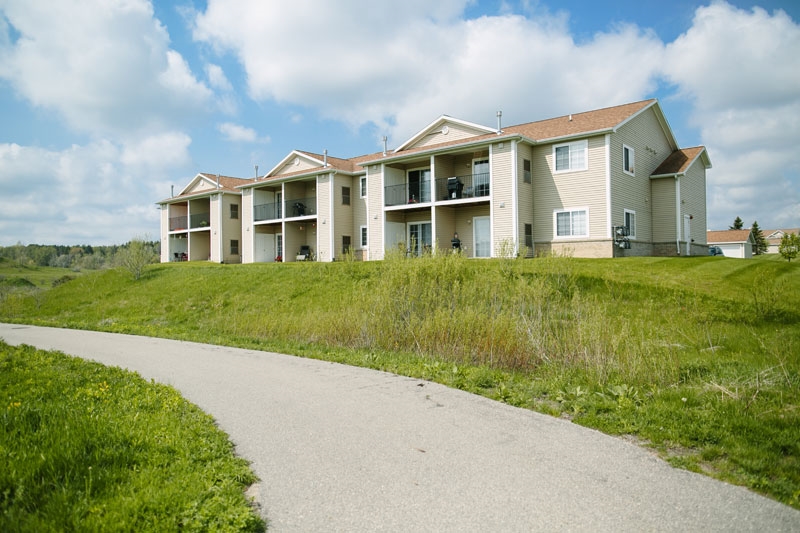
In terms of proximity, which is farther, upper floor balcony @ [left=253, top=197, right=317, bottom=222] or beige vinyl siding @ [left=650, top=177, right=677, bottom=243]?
upper floor balcony @ [left=253, top=197, right=317, bottom=222]

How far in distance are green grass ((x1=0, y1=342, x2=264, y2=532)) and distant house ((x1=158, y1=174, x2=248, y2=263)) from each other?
33.6 meters

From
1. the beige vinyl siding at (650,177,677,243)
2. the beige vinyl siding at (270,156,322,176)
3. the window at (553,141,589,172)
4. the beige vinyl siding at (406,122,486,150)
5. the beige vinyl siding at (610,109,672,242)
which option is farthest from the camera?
the beige vinyl siding at (270,156,322,176)

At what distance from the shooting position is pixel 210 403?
21.5ft

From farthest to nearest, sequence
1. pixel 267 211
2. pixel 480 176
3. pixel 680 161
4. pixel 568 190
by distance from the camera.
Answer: pixel 267 211 → pixel 680 161 → pixel 480 176 → pixel 568 190

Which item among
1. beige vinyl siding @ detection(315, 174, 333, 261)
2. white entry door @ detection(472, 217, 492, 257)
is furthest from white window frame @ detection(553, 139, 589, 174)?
beige vinyl siding @ detection(315, 174, 333, 261)

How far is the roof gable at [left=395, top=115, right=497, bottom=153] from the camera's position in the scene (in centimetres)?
2623

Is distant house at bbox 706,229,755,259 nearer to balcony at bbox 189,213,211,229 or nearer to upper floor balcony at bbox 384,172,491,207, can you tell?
upper floor balcony at bbox 384,172,491,207

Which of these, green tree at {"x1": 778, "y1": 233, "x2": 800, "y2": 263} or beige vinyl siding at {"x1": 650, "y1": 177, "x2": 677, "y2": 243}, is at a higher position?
beige vinyl siding at {"x1": 650, "y1": 177, "x2": 677, "y2": 243}

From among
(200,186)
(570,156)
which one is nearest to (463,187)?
(570,156)

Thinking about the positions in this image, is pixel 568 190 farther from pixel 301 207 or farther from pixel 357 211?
pixel 301 207

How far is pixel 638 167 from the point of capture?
25359mm

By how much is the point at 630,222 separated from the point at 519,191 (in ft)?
18.0

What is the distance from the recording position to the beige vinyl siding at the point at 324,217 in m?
31.1

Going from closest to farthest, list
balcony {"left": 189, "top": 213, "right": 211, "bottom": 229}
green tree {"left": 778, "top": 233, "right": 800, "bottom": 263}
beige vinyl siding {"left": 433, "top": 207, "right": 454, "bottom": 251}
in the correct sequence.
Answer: beige vinyl siding {"left": 433, "top": 207, "right": 454, "bottom": 251}
green tree {"left": 778, "top": 233, "right": 800, "bottom": 263}
balcony {"left": 189, "top": 213, "right": 211, "bottom": 229}
